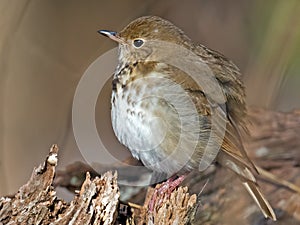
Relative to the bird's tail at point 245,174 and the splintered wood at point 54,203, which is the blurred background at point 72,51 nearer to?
the bird's tail at point 245,174

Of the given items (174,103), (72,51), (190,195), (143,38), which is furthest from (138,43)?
(72,51)

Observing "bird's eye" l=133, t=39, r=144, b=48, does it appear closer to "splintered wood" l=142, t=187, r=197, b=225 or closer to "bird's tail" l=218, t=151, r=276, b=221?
"bird's tail" l=218, t=151, r=276, b=221

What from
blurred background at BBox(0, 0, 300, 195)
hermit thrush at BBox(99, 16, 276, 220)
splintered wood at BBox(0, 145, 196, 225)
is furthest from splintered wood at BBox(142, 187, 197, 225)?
blurred background at BBox(0, 0, 300, 195)

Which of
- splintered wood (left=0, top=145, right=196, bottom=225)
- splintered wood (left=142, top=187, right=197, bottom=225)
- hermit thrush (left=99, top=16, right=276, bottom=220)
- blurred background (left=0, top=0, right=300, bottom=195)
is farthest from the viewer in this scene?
blurred background (left=0, top=0, right=300, bottom=195)

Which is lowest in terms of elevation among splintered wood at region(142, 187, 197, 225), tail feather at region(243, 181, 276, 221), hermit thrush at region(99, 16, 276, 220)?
tail feather at region(243, 181, 276, 221)

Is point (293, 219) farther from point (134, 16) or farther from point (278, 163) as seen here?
point (134, 16)

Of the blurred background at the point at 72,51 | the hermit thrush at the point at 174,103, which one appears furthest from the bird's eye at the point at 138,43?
the blurred background at the point at 72,51

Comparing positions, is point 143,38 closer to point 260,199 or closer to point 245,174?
point 245,174

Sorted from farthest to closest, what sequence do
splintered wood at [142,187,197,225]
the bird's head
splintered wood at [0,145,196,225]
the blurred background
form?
the blurred background → the bird's head → splintered wood at [142,187,197,225] → splintered wood at [0,145,196,225]
